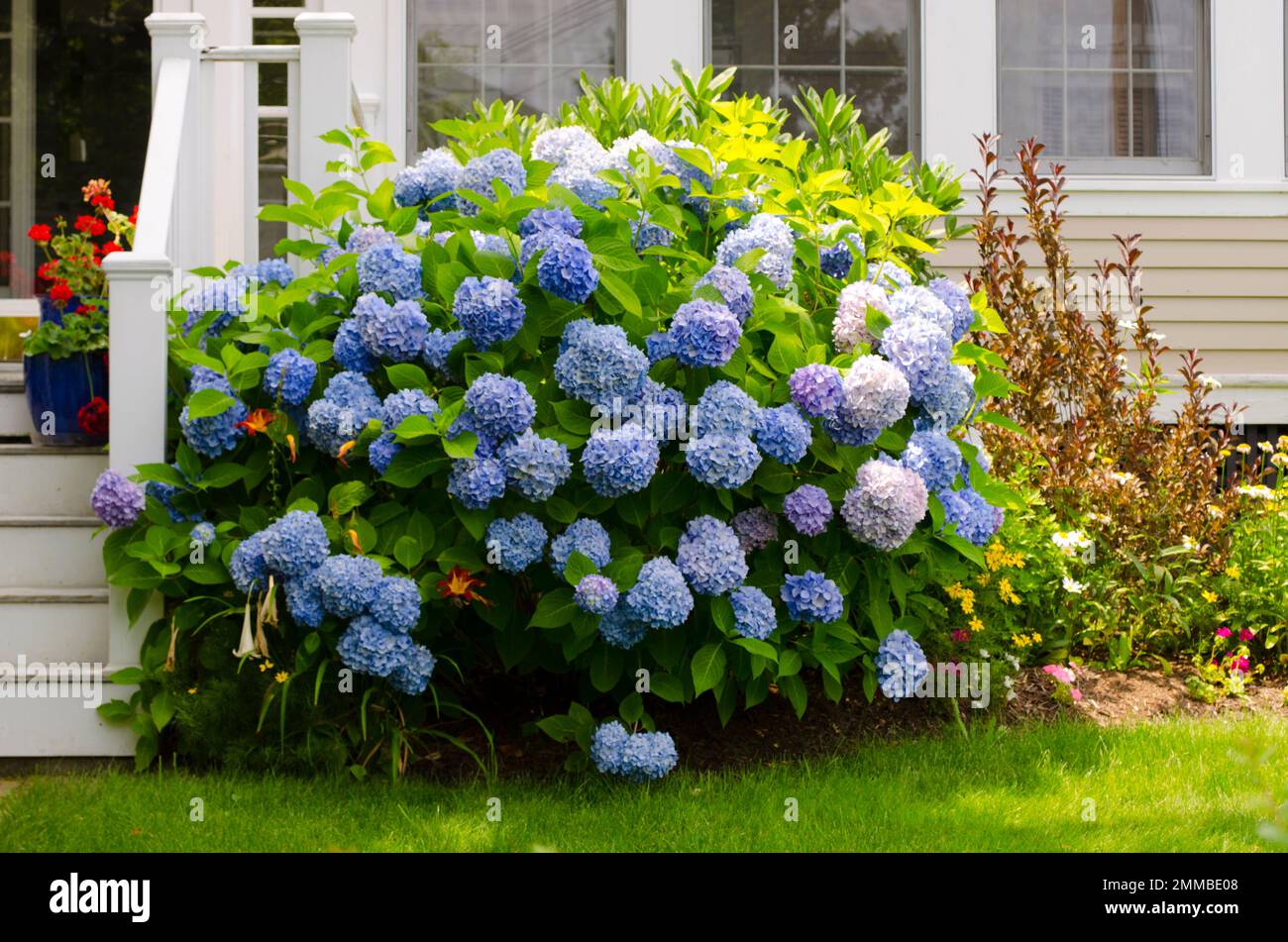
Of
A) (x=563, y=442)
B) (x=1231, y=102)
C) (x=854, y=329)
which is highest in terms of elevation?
(x=1231, y=102)

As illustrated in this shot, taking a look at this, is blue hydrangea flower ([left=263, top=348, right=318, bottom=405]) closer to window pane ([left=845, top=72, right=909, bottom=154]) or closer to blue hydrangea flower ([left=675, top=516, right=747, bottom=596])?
blue hydrangea flower ([left=675, top=516, right=747, bottom=596])

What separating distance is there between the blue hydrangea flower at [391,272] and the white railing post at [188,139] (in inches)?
34.6

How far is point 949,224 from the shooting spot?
174 inches

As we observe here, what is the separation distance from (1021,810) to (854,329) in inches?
50.2

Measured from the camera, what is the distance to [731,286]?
3.26m

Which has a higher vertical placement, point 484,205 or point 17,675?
point 484,205

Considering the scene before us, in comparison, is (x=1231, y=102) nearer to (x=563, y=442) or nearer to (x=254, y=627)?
(x=563, y=442)

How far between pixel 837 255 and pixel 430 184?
121cm

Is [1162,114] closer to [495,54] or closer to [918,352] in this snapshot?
[495,54]

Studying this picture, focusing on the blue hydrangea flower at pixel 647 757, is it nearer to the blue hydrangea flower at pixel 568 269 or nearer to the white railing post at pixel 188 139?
the blue hydrangea flower at pixel 568 269

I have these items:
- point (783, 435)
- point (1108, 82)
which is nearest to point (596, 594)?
point (783, 435)

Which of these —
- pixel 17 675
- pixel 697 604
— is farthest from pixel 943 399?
pixel 17 675

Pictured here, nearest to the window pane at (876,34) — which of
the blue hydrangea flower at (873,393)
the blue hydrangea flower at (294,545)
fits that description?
the blue hydrangea flower at (873,393)

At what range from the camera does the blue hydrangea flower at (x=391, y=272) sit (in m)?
3.37
